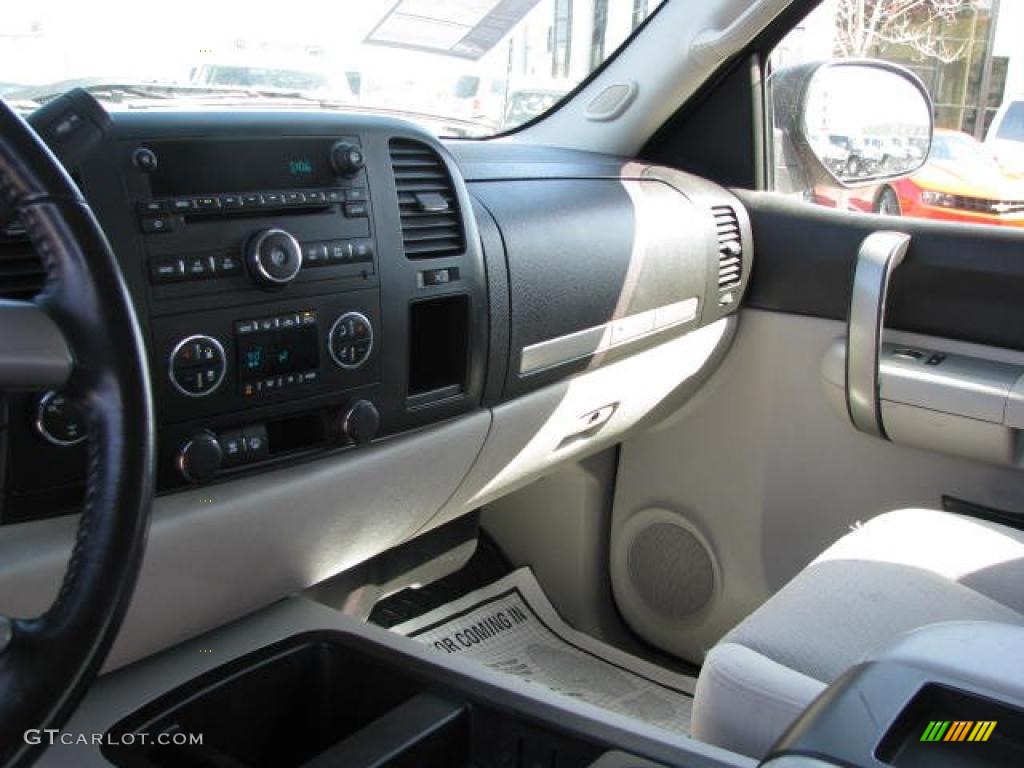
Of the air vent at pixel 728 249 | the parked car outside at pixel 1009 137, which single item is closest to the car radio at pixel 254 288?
the air vent at pixel 728 249

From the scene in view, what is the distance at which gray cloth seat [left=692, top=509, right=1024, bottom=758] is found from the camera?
1310mm

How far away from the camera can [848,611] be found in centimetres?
144

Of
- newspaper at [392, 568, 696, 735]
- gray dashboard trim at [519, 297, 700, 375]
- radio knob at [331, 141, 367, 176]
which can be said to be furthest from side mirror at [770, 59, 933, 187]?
radio knob at [331, 141, 367, 176]

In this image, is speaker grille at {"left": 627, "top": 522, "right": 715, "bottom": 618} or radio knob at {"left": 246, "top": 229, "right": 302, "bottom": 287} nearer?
radio knob at {"left": 246, "top": 229, "right": 302, "bottom": 287}

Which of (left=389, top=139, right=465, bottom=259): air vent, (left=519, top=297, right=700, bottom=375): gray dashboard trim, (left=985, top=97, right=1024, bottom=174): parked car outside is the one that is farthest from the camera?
(left=985, top=97, right=1024, bottom=174): parked car outside

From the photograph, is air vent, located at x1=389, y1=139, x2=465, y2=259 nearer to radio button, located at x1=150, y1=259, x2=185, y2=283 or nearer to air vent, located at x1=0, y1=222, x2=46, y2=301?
radio button, located at x1=150, y1=259, x2=185, y2=283

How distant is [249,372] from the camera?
49.1 inches

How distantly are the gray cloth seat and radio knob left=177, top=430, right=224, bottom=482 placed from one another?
0.64 metres

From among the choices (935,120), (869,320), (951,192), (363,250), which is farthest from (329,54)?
(935,120)

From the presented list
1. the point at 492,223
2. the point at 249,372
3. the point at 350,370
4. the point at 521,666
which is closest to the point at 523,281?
the point at 492,223

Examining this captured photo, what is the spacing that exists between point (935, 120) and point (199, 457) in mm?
1947

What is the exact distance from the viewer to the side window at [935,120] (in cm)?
227

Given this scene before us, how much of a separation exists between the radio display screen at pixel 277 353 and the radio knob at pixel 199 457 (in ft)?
0.30

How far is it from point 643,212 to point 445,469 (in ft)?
2.18
